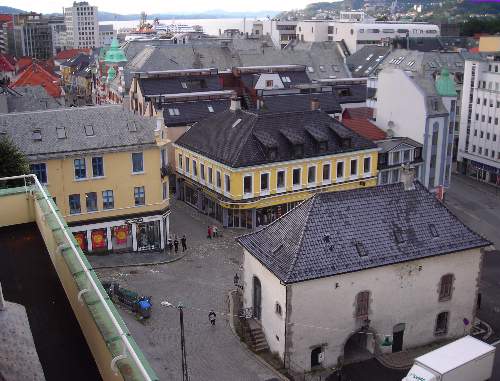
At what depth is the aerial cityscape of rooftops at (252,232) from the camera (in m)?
17.3

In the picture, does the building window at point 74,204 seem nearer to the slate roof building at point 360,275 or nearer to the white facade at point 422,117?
the slate roof building at point 360,275

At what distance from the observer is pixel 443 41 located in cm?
14175

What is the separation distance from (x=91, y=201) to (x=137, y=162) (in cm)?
525

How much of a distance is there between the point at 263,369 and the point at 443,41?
120416 millimetres

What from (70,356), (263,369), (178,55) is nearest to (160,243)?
(263,369)

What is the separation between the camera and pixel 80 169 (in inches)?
2127

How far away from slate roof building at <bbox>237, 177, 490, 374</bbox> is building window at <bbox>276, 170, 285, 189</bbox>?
2072 cm

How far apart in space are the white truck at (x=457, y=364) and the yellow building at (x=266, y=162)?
2887 centimetres

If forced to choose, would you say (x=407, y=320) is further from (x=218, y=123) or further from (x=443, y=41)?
(x=443, y=41)

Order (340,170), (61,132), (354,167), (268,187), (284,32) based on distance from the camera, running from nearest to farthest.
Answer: (61,132) → (268,187) → (340,170) → (354,167) → (284,32)

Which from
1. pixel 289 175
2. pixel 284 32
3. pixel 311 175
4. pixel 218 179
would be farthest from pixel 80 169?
pixel 284 32

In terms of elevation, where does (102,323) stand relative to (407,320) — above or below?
above

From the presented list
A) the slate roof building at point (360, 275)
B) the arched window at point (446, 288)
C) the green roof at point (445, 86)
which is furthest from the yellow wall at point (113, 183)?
the green roof at point (445, 86)

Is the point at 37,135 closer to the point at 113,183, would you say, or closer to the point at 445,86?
the point at 113,183
